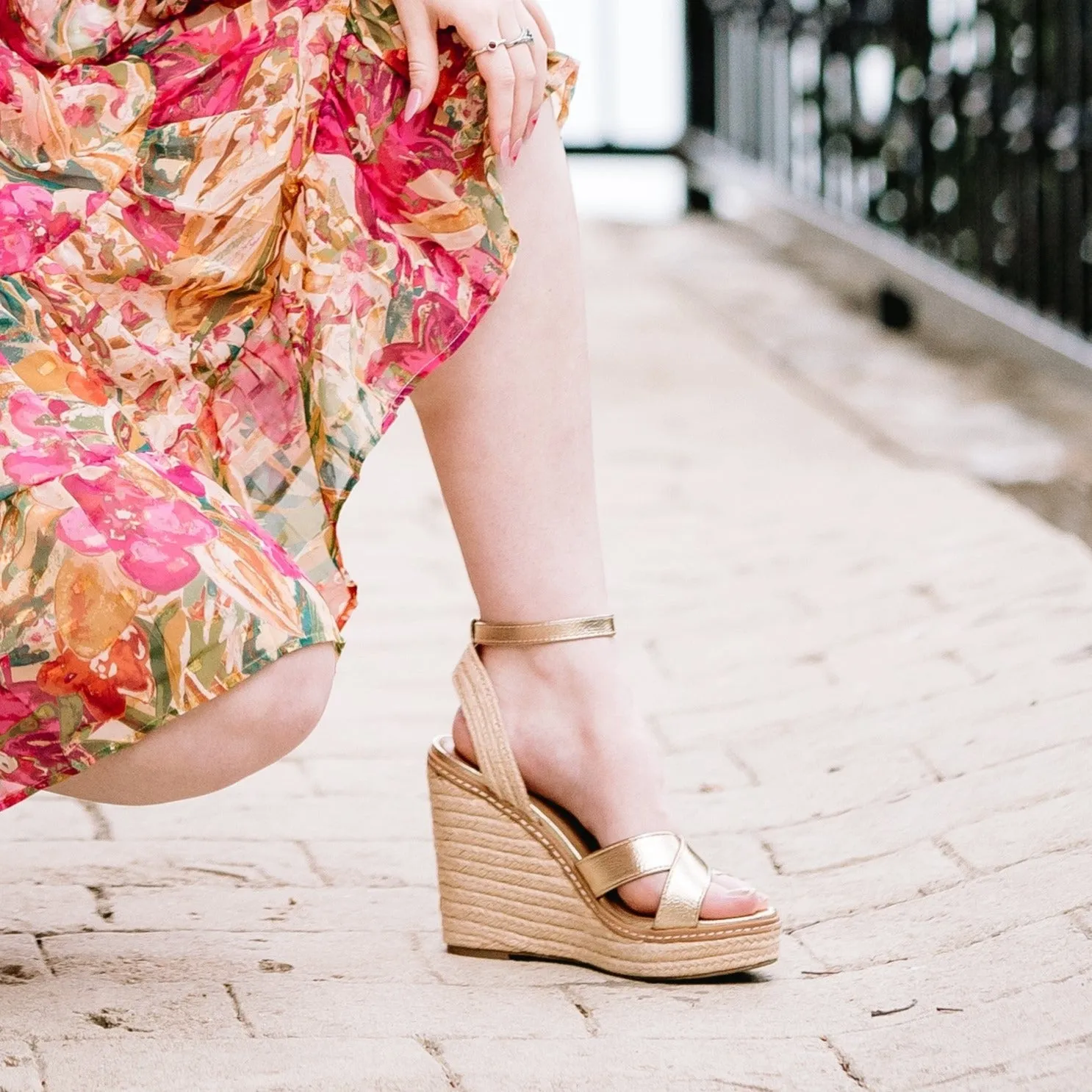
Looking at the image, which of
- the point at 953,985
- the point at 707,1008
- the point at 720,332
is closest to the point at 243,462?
the point at 707,1008

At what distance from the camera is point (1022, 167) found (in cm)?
391

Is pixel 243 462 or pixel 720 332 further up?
pixel 243 462

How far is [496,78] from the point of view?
1.20 meters

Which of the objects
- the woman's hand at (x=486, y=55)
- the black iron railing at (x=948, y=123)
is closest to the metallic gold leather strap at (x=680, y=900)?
the woman's hand at (x=486, y=55)

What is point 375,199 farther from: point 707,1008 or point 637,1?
point 637,1

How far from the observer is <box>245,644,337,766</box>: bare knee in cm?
106

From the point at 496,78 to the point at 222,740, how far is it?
1.68 feet

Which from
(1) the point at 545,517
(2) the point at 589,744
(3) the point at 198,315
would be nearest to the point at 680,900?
(2) the point at 589,744

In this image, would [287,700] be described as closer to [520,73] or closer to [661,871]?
[661,871]

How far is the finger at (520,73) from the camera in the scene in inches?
47.8

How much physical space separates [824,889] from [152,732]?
72 centimetres

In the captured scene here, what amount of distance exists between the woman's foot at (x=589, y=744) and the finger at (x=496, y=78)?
41 centimetres

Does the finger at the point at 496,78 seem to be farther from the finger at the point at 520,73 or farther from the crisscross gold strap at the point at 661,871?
the crisscross gold strap at the point at 661,871

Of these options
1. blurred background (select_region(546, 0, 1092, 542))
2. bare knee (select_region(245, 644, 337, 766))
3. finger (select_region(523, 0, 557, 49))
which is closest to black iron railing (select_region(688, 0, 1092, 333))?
blurred background (select_region(546, 0, 1092, 542))
